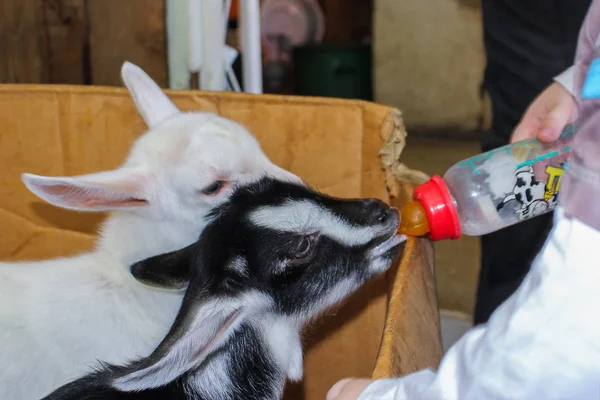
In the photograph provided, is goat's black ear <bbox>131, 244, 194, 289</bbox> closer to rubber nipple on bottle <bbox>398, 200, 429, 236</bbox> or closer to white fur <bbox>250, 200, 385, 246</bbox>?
white fur <bbox>250, 200, 385, 246</bbox>

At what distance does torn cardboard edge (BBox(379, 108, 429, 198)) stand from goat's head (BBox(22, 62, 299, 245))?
19 centimetres

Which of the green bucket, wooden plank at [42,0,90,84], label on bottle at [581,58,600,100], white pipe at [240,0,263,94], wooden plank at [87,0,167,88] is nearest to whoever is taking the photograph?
label on bottle at [581,58,600,100]

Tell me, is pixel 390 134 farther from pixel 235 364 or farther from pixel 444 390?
pixel 444 390

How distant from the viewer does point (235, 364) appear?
3.57 ft

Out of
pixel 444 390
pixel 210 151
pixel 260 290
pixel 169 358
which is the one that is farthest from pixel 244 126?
pixel 444 390

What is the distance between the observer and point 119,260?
51.4 inches

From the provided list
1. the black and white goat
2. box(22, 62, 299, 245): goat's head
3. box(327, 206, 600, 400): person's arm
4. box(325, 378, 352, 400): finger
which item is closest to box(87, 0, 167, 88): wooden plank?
box(22, 62, 299, 245): goat's head

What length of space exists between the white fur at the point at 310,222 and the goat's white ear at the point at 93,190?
287mm

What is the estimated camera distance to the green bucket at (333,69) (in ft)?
11.5

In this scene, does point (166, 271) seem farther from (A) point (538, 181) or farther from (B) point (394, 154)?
(A) point (538, 181)

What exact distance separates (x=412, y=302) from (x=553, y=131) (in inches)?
16.2

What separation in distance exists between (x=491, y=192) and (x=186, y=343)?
0.63m

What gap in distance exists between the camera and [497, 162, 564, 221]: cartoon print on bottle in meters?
1.16

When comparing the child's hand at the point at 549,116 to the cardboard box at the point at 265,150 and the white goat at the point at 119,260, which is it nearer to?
A: the cardboard box at the point at 265,150
